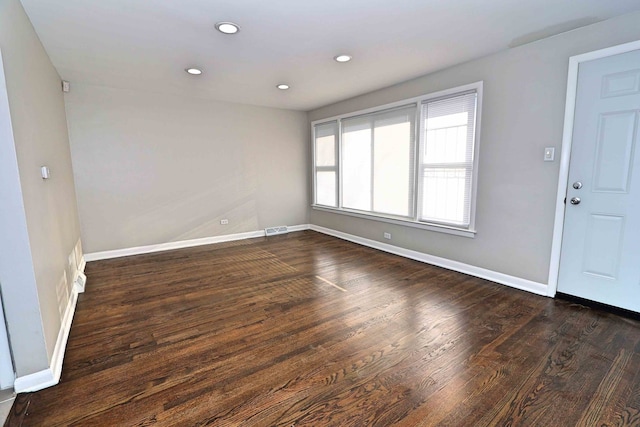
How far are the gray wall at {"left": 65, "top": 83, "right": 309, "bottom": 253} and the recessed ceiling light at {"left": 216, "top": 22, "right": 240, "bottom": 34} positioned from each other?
8.62 feet

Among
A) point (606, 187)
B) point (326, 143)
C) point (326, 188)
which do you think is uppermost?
point (326, 143)

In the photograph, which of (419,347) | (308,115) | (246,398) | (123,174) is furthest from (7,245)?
(308,115)

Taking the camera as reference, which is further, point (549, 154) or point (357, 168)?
point (357, 168)

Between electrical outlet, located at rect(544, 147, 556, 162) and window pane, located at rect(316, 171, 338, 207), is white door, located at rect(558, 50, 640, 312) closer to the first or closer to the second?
electrical outlet, located at rect(544, 147, 556, 162)

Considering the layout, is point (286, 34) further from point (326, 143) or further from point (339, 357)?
point (326, 143)

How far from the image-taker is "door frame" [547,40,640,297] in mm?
2497

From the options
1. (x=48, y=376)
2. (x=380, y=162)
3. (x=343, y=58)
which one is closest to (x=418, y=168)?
(x=380, y=162)

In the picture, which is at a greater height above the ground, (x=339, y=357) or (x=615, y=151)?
(x=615, y=151)

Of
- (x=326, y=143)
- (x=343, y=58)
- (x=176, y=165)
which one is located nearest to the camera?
(x=343, y=58)

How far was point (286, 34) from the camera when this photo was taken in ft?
8.55

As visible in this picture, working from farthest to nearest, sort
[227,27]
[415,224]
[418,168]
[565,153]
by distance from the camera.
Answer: [415,224] → [418,168] → [565,153] → [227,27]

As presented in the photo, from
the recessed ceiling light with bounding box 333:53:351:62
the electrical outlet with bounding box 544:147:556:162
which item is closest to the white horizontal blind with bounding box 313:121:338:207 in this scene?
the recessed ceiling light with bounding box 333:53:351:62

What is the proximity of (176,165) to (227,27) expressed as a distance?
2918 mm

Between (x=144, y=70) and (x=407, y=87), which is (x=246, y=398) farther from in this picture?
(x=407, y=87)
